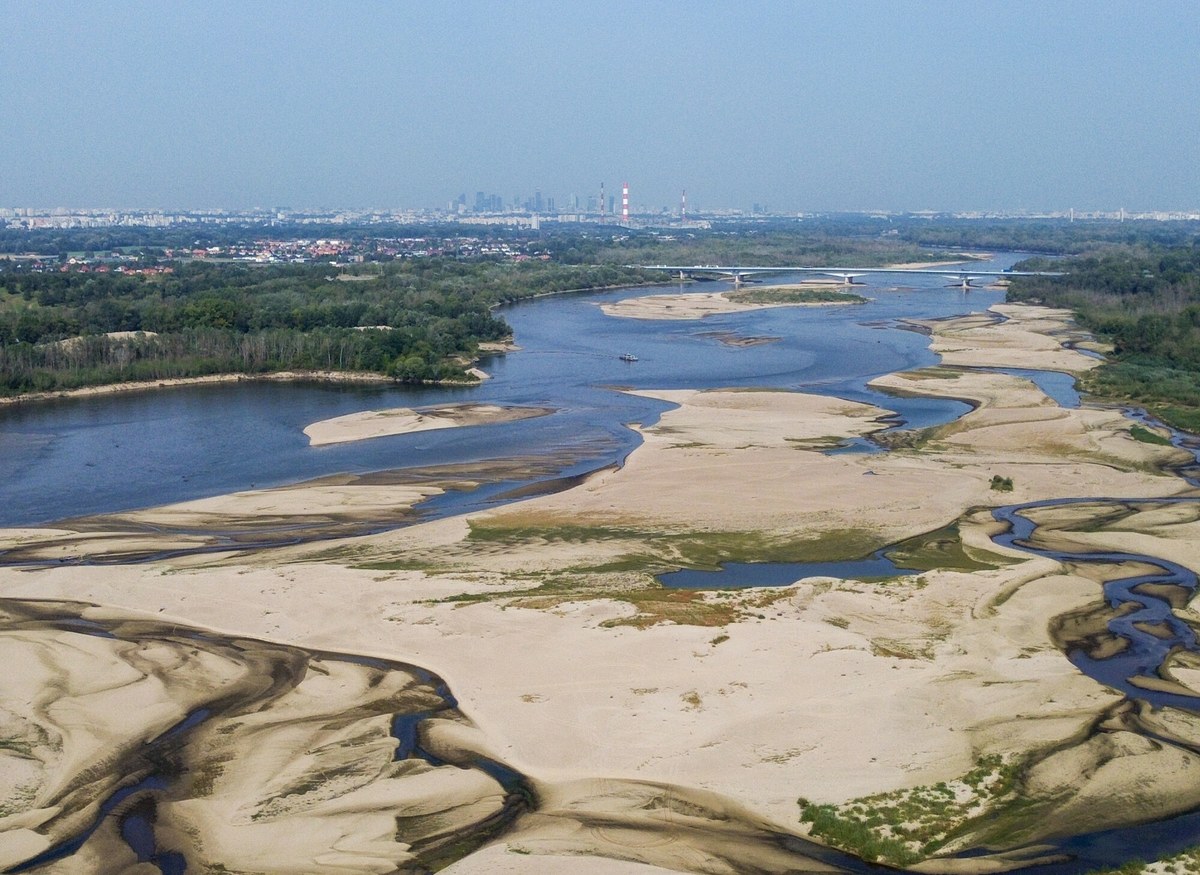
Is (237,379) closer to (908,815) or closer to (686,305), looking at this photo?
(686,305)

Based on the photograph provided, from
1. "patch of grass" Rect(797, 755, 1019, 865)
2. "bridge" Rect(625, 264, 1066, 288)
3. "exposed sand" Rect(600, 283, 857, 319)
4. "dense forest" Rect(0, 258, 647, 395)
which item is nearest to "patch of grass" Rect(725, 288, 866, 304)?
"exposed sand" Rect(600, 283, 857, 319)

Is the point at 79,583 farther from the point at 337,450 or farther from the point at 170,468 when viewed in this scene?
the point at 337,450

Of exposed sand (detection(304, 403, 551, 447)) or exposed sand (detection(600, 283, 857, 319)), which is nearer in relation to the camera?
exposed sand (detection(304, 403, 551, 447))

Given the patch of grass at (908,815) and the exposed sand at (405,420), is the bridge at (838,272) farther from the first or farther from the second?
the patch of grass at (908,815)

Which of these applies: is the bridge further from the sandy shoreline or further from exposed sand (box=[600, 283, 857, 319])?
the sandy shoreline

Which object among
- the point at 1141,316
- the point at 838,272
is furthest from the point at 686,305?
the point at 1141,316

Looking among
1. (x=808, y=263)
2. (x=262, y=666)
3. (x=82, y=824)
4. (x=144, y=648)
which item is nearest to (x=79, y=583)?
(x=144, y=648)
